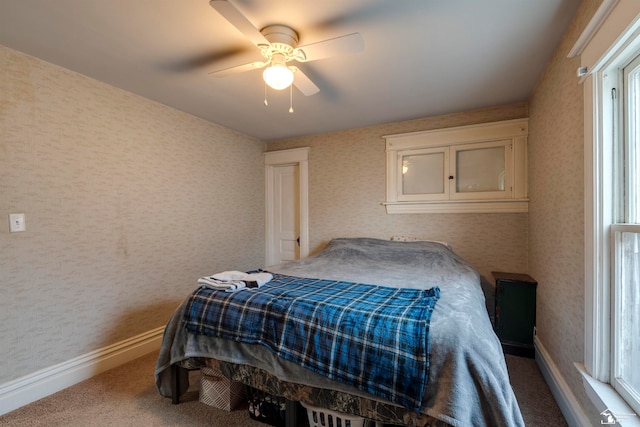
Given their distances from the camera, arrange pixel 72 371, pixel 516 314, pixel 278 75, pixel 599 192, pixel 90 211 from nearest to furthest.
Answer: pixel 599 192 → pixel 278 75 → pixel 72 371 → pixel 90 211 → pixel 516 314

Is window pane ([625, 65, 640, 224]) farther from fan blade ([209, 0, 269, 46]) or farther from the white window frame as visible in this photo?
fan blade ([209, 0, 269, 46])

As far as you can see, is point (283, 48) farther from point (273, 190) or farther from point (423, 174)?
point (273, 190)

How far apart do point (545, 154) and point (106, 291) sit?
360 cm

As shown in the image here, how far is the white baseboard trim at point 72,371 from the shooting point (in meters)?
1.76

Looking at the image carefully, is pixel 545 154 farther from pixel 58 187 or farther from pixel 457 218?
pixel 58 187

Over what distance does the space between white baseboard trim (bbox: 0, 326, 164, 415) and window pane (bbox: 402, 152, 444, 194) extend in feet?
9.90

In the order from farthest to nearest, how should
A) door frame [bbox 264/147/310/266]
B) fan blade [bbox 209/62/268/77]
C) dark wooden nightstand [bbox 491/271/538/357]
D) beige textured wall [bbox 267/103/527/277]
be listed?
door frame [bbox 264/147/310/266], beige textured wall [bbox 267/103/527/277], dark wooden nightstand [bbox 491/271/538/357], fan blade [bbox 209/62/268/77]

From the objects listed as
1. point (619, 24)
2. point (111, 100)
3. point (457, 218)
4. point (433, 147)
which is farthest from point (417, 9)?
point (111, 100)

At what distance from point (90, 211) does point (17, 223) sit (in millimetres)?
413

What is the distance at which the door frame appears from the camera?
3.83 metres

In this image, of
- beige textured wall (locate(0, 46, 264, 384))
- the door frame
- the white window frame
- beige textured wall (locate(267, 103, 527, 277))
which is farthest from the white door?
the white window frame

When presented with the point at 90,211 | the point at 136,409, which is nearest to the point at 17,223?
the point at 90,211

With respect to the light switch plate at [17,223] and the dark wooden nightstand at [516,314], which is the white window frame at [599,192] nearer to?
the dark wooden nightstand at [516,314]

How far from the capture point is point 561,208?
5.84 ft
